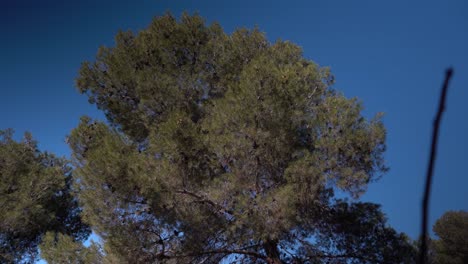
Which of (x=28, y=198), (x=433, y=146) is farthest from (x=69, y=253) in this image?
(x=433, y=146)

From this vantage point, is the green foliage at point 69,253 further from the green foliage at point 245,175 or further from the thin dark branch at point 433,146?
the thin dark branch at point 433,146

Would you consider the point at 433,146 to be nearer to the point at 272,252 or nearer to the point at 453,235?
the point at 272,252

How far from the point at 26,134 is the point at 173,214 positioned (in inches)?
361

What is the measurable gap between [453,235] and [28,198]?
804 inches

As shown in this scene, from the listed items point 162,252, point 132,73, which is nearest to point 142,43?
point 132,73

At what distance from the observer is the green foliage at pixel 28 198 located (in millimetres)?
10633

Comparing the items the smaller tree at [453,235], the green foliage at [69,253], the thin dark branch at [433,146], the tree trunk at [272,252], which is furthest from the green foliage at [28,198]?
the smaller tree at [453,235]

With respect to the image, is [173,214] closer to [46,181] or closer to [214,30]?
[214,30]

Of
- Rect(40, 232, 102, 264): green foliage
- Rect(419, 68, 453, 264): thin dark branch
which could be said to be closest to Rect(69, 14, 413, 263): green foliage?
Rect(40, 232, 102, 264): green foliage

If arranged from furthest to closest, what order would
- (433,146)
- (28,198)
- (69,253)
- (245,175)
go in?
(28,198), (69,253), (245,175), (433,146)

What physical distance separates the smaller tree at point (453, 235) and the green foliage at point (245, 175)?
13521mm

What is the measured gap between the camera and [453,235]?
18.9 meters

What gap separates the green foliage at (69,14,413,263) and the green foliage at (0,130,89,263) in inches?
168

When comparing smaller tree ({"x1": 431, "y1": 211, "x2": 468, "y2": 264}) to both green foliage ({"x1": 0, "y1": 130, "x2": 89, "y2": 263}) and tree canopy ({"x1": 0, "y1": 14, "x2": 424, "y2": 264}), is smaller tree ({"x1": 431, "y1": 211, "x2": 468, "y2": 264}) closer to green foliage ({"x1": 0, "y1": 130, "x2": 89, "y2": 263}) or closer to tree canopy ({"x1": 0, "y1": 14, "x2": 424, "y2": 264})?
tree canopy ({"x1": 0, "y1": 14, "x2": 424, "y2": 264})
